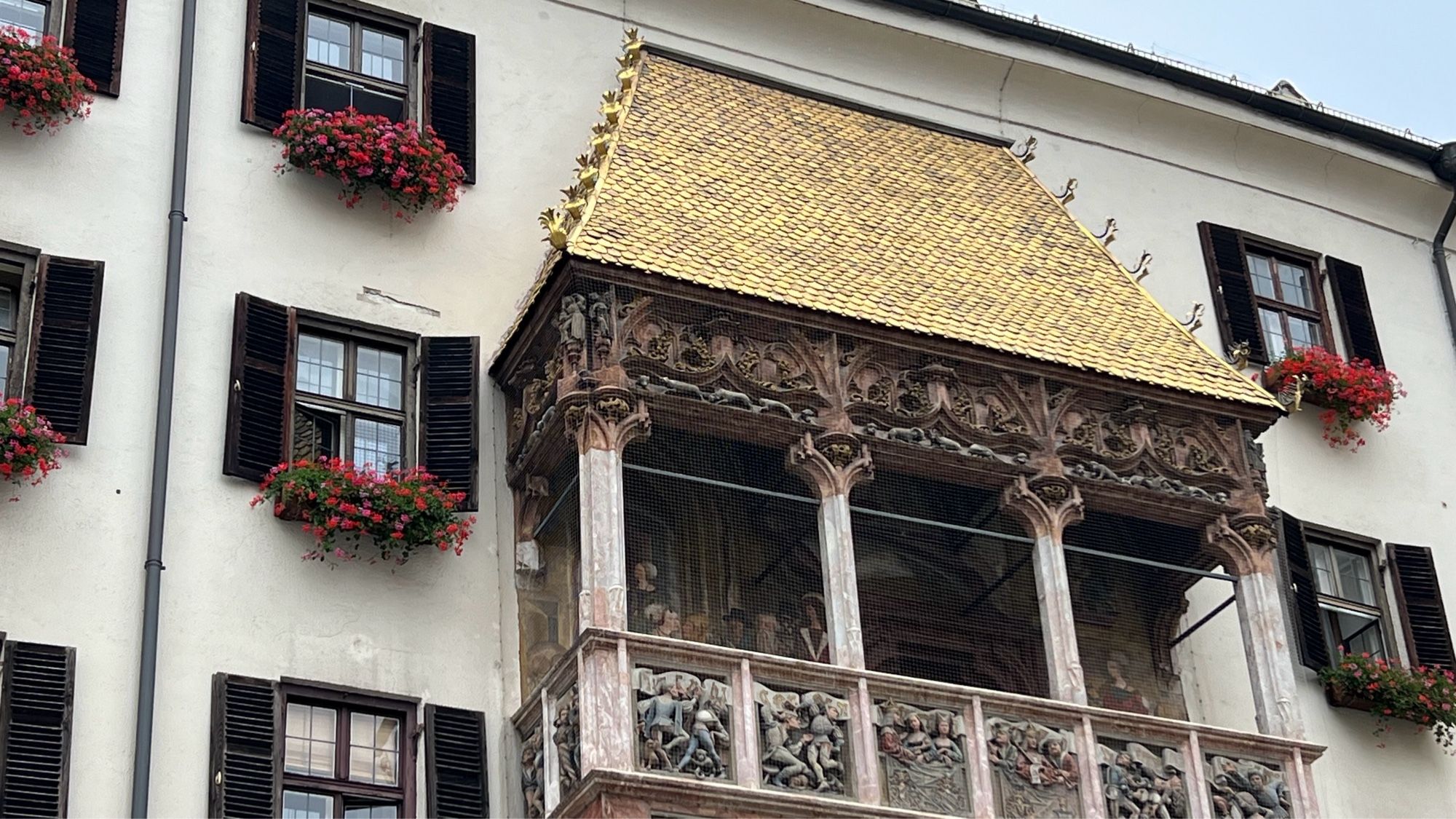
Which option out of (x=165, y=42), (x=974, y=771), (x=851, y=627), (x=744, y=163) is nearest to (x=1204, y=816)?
(x=974, y=771)

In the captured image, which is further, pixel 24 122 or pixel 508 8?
pixel 508 8

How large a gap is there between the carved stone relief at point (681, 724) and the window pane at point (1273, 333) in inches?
326

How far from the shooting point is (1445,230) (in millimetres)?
22422

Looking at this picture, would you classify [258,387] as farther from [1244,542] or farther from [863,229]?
[1244,542]

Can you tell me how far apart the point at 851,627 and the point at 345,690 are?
3221 millimetres

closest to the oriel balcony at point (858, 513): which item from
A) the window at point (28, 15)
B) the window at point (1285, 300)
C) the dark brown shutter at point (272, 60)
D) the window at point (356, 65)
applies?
the window at point (356, 65)

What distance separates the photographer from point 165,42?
55.6 ft

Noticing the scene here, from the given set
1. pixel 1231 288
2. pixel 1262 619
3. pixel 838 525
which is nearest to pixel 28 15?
pixel 838 525

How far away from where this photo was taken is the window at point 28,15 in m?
16.6

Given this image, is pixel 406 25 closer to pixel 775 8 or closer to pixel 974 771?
pixel 775 8

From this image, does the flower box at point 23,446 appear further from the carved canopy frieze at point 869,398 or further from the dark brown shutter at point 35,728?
the carved canopy frieze at point 869,398

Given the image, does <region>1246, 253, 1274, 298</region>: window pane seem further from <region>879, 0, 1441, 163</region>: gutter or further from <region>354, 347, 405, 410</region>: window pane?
<region>354, 347, 405, 410</region>: window pane

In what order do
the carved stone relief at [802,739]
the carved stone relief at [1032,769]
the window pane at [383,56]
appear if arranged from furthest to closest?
the window pane at [383,56]
the carved stone relief at [1032,769]
the carved stone relief at [802,739]

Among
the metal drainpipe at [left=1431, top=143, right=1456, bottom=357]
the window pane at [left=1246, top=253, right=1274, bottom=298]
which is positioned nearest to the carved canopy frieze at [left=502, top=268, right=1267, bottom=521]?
the window pane at [left=1246, top=253, right=1274, bottom=298]
